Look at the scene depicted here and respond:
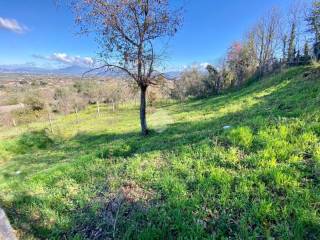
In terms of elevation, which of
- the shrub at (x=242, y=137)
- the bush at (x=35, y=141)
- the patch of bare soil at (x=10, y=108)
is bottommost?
the bush at (x=35, y=141)

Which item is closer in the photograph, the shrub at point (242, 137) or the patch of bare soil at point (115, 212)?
the patch of bare soil at point (115, 212)

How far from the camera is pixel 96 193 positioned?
467 cm

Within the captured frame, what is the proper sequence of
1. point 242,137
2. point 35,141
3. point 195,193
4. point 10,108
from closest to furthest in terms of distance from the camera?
1. point 195,193
2. point 242,137
3. point 35,141
4. point 10,108

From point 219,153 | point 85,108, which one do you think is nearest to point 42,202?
point 219,153

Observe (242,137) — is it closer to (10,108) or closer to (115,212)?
(115,212)

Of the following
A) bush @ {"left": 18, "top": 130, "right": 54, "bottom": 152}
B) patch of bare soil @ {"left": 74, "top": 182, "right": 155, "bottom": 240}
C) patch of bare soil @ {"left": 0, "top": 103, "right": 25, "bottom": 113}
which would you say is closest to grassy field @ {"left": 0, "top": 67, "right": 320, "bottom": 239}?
patch of bare soil @ {"left": 74, "top": 182, "right": 155, "bottom": 240}

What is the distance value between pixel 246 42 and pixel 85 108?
34.3m

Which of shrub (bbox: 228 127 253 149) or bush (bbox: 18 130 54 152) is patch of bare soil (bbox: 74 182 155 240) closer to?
shrub (bbox: 228 127 253 149)

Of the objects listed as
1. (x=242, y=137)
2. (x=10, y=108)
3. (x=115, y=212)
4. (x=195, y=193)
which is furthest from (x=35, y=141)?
(x=10, y=108)

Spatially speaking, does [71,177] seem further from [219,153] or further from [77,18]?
[77,18]

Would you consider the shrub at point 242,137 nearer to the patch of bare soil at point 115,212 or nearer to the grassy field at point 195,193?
the grassy field at point 195,193

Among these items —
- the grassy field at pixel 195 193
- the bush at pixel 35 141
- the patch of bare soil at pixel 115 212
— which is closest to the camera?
the grassy field at pixel 195 193

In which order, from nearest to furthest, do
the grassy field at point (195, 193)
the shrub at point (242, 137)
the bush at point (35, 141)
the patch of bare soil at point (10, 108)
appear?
the grassy field at point (195, 193)
the shrub at point (242, 137)
the bush at point (35, 141)
the patch of bare soil at point (10, 108)

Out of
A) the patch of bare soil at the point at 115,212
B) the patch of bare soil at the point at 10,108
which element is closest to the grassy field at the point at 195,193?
the patch of bare soil at the point at 115,212
